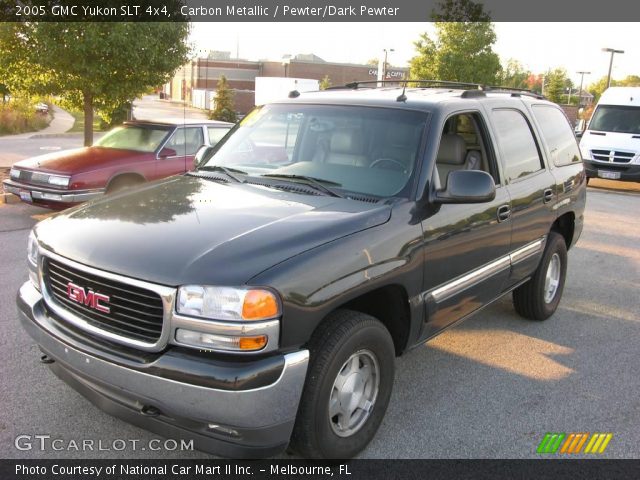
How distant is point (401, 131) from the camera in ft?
12.2

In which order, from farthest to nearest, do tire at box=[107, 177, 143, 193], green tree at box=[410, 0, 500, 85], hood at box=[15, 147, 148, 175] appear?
1. green tree at box=[410, 0, 500, 85]
2. tire at box=[107, 177, 143, 193]
3. hood at box=[15, 147, 148, 175]

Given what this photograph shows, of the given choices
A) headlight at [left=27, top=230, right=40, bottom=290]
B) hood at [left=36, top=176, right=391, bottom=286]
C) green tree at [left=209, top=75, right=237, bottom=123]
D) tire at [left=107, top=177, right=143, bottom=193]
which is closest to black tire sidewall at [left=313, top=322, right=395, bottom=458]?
hood at [left=36, top=176, right=391, bottom=286]

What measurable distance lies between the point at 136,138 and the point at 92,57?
1.93m

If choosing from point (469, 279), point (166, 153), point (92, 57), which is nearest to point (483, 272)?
point (469, 279)

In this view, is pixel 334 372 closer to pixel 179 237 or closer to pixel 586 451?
pixel 179 237

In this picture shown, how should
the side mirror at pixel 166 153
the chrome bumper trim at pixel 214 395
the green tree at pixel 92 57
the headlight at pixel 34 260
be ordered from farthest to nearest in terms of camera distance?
the green tree at pixel 92 57, the side mirror at pixel 166 153, the headlight at pixel 34 260, the chrome bumper trim at pixel 214 395

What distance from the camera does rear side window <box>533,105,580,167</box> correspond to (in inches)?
201

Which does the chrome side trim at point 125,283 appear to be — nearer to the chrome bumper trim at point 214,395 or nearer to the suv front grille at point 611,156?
the chrome bumper trim at point 214,395

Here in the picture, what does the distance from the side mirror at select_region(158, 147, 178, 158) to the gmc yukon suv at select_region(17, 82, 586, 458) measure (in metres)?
4.90

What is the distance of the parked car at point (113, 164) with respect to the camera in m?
8.30

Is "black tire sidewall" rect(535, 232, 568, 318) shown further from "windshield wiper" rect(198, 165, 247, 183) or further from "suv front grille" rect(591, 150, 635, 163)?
"suv front grille" rect(591, 150, 635, 163)

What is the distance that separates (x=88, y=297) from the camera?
109 inches

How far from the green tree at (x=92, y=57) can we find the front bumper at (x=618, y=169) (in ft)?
33.4

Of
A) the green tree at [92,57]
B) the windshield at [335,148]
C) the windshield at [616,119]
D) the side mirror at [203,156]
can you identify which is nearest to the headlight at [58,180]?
the green tree at [92,57]
